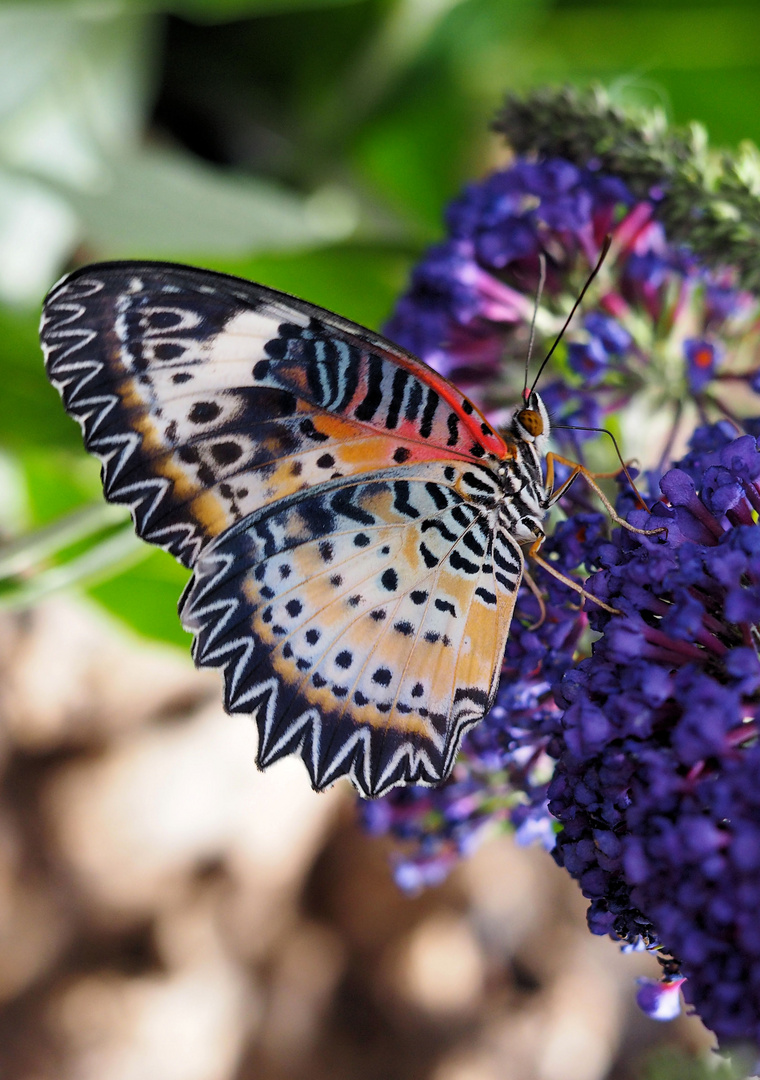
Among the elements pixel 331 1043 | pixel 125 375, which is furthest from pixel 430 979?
pixel 125 375

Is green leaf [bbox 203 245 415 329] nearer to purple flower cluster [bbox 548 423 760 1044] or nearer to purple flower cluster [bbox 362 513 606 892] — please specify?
purple flower cluster [bbox 362 513 606 892]

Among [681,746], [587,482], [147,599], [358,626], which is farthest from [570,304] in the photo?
[147,599]

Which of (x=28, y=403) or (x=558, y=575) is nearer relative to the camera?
(x=558, y=575)

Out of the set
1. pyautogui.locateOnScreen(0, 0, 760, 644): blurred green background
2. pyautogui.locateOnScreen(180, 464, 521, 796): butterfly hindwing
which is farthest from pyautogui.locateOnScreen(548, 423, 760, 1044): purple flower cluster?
pyautogui.locateOnScreen(0, 0, 760, 644): blurred green background

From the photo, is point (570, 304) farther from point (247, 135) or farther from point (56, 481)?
point (247, 135)

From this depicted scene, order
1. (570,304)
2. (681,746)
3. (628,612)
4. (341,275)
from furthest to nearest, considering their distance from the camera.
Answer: (341,275) → (570,304) → (628,612) → (681,746)

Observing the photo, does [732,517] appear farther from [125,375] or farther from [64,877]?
[64,877]
